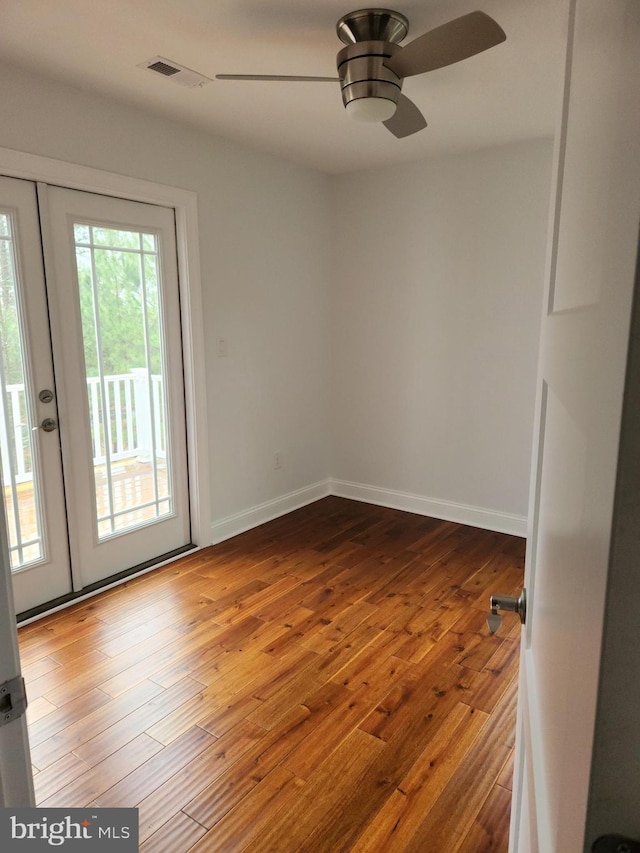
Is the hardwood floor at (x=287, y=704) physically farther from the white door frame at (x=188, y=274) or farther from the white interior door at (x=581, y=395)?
the white interior door at (x=581, y=395)

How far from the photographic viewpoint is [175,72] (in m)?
2.36

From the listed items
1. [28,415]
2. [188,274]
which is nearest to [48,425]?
[28,415]

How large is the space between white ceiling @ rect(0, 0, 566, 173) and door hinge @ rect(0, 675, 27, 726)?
205 centimetres

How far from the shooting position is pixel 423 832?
1.56 meters

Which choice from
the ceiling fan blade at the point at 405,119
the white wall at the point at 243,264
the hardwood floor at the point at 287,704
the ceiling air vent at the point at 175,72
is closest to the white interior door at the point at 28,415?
the hardwood floor at the point at 287,704

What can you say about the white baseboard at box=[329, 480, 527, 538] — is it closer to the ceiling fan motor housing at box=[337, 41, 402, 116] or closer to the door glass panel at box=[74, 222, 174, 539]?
the door glass panel at box=[74, 222, 174, 539]

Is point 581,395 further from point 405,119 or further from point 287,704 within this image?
point 405,119

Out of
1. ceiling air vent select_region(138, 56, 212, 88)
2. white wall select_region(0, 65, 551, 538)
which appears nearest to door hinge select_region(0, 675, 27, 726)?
ceiling air vent select_region(138, 56, 212, 88)

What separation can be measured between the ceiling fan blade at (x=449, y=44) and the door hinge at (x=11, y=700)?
6.06 feet

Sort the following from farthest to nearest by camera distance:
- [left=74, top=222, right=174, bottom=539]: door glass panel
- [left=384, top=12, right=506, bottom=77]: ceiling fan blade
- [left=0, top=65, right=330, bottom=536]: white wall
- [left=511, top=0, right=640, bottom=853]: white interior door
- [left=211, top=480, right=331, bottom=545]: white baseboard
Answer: [left=211, top=480, right=331, bottom=545]: white baseboard
[left=74, top=222, right=174, bottom=539]: door glass panel
[left=0, top=65, right=330, bottom=536]: white wall
[left=384, top=12, right=506, bottom=77]: ceiling fan blade
[left=511, top=0, right=640, bottom=853]: white interior door

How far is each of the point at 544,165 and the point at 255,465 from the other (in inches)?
102

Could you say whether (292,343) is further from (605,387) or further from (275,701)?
(605,387)

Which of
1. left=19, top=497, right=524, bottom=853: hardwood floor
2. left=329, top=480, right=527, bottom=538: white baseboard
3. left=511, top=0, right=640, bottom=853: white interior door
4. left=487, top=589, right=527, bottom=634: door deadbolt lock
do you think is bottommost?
left=19, top=497, right=524, bottom=853: hardwood floor

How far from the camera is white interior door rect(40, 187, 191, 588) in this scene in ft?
8.84
